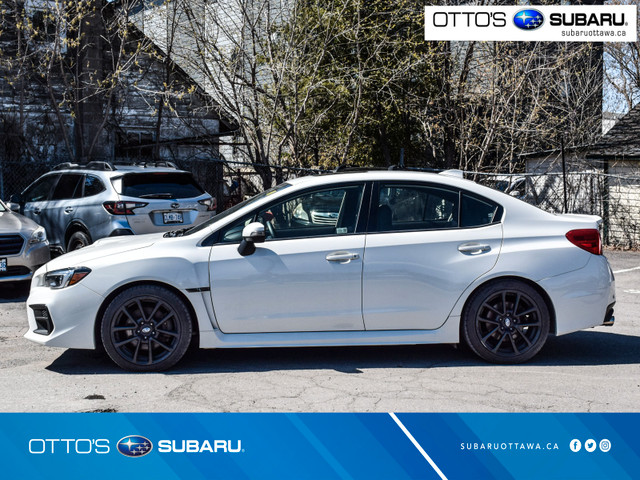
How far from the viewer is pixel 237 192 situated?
691 inches

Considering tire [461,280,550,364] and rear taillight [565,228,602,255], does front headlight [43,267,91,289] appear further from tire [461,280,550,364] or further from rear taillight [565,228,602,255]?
rear taillight [565,228,602,255]

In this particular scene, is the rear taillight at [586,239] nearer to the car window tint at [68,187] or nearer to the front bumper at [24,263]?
the front bumper at [24,263]

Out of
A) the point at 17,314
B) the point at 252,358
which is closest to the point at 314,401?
the point at 252,358

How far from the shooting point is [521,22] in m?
19.6

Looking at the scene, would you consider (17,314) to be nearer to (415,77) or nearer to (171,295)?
(171,295)

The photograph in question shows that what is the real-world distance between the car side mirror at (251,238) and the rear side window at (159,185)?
16.3ft

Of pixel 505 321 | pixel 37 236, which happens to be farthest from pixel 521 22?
pixel 505 321

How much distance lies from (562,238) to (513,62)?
12991mm

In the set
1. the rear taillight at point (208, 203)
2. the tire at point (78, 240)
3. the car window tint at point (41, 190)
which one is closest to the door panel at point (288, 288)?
the rear taillight at point (208, 203)

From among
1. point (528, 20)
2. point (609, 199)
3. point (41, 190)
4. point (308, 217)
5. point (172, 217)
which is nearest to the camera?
point (308, 217)

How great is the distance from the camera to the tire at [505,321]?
250 inches

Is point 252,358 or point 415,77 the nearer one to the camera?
point 252,358

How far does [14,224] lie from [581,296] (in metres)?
7.38

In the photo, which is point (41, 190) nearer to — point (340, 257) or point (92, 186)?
point (92, 186)
